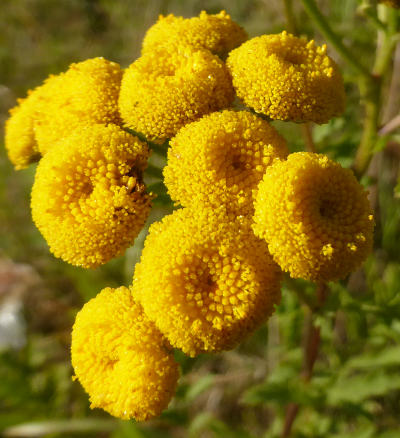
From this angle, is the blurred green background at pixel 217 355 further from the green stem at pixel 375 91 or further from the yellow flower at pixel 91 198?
the yellow flower at pixel 91 198

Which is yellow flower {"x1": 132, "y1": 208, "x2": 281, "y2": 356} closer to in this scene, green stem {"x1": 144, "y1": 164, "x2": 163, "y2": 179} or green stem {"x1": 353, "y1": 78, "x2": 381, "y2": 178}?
green stem {"x1": 144, "y1": 164, "x2": 163, "y2": 179}

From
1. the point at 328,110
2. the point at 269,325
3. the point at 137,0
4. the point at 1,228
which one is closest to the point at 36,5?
the point at 137,0

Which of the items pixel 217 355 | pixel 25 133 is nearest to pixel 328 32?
pixel 25 133

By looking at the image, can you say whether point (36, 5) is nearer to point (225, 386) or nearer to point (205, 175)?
point (225, 386)

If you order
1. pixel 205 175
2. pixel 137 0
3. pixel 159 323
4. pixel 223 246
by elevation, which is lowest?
pixel 137 0

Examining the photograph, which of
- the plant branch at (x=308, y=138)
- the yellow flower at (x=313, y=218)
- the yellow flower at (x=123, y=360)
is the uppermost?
the yellow flower at (x=313, y=218)

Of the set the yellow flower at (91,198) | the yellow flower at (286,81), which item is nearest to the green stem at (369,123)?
the yellow flower at (286,81)

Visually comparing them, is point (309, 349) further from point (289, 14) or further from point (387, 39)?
point (289, 14)

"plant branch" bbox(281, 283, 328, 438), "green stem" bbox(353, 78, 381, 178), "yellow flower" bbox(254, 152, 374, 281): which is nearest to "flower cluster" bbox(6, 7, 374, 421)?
"yellow flower" bbox(254, 152, 374, 281)
